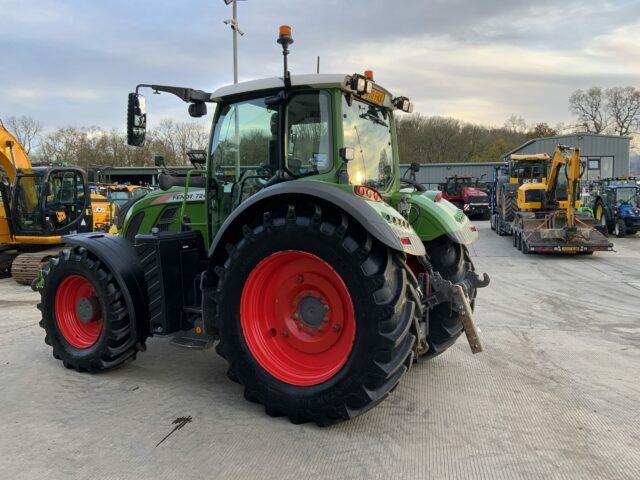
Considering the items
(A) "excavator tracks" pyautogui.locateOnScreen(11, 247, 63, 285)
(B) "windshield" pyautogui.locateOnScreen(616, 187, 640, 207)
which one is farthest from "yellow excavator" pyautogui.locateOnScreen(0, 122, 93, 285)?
(B) "windshield" pyautogui.locateOnScreen(616, 187, 640, 207)

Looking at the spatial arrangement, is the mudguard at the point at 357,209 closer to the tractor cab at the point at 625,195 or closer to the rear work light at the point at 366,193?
the rear work light at the point at 366,193

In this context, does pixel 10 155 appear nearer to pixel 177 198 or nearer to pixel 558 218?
pixel 177 198

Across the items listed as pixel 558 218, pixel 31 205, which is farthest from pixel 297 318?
pixel 558 218

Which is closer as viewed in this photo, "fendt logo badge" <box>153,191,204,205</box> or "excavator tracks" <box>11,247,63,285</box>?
"fendt logo badge" <box>153,191,204,205</box>

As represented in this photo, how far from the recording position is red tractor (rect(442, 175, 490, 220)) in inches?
1034

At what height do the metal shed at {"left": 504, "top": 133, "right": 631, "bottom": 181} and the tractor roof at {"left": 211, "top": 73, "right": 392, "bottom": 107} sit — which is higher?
the metal shed at {"left": 504, "top": 133, "right": 631, "bottom": 181}

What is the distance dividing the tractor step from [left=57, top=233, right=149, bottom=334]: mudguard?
44 cm

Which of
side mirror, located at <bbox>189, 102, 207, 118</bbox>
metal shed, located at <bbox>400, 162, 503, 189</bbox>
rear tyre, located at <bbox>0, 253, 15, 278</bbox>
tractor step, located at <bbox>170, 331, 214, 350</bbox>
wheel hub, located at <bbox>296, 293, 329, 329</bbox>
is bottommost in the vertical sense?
rear tyre, located at <bbox>0, 253, 15, 278</bbox>

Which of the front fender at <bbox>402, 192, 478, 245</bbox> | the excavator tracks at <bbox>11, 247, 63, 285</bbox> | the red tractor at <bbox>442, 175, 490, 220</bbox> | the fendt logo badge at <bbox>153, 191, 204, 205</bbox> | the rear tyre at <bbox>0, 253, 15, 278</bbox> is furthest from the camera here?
the red tractor at <bbox>442, 175, 490, 220</bbox>

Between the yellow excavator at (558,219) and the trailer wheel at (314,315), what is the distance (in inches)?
412

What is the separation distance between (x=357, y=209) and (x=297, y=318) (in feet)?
3.21

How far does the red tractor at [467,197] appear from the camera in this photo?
2627 cm

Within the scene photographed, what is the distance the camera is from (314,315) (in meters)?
3.46

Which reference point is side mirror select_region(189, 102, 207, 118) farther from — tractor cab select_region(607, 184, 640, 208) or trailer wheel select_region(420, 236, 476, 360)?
tractor cab select_region(607, 184, 640, 208)
